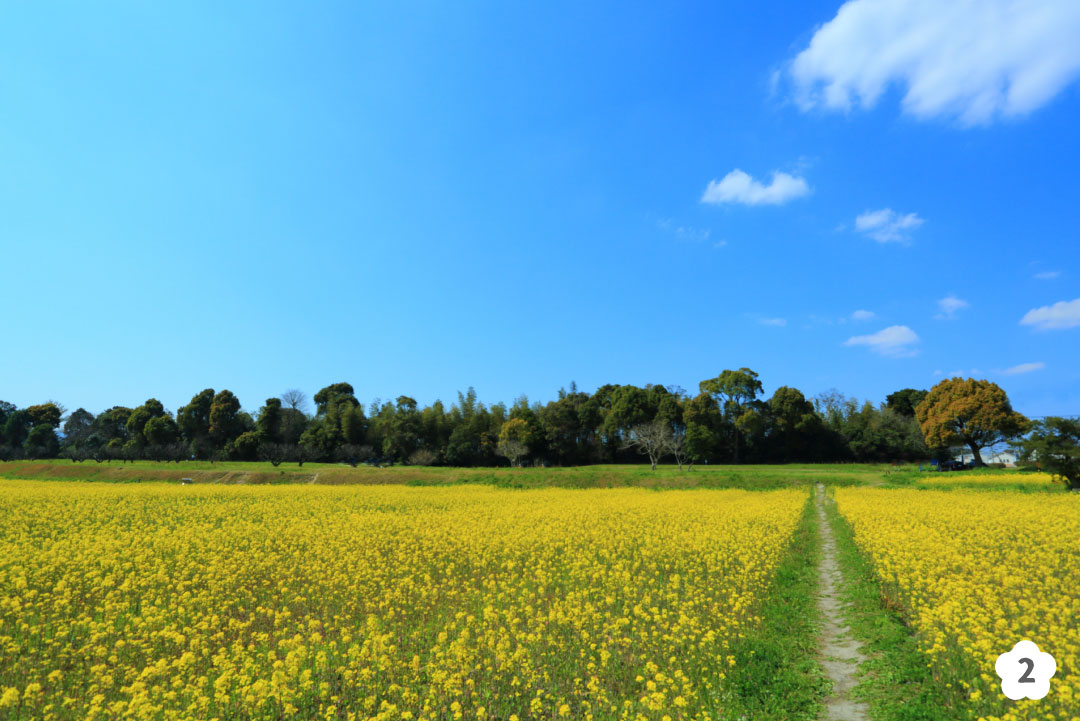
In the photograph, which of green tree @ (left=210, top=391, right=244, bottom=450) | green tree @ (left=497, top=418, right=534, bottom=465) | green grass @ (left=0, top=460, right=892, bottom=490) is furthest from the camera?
green tree @ (left=210, top=391, right=244, bottom=450)

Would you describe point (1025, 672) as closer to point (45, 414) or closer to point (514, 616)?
point (514, 616)

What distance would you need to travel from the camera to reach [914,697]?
6391mm

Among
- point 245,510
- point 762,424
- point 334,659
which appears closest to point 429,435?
point 762,424

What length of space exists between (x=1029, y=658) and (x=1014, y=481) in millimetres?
37016

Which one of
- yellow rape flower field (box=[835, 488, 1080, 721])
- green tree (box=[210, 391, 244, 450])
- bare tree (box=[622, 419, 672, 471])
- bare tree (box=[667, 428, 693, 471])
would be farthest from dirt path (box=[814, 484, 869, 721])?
green tree (box=[210, 391, 244, 450])

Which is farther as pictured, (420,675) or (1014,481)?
(1014,481)

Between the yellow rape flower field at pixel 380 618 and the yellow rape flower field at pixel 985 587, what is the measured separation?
2.71 ft

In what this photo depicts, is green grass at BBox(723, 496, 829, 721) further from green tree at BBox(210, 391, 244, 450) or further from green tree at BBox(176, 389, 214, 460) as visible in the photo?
green tree at BBox(176, 389, 214, 460)

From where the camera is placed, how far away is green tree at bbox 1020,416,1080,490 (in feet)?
86.6

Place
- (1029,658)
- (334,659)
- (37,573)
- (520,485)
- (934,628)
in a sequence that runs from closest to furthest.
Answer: (1029,658) → (334,659) → (934,628) → (37,573) → (520,485)

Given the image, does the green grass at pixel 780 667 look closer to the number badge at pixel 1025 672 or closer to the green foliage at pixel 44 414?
the number badge at pixel 1025 672

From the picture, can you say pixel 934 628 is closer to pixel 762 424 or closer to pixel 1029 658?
pixel 1029 658

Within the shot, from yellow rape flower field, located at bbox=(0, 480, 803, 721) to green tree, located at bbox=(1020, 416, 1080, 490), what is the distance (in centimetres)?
2021

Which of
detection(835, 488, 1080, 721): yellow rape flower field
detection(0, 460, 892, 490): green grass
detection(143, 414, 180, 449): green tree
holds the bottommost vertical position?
detection(0, 460, 892, 490): green grass
